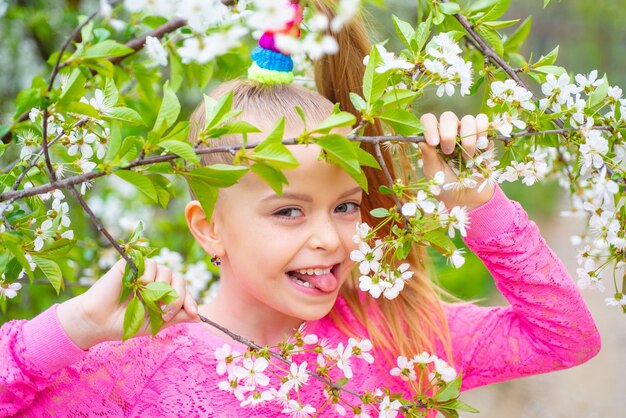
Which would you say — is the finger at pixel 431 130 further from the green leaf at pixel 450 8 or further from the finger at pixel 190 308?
the finger at pixel 190 308

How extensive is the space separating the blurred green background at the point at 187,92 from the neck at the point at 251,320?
561 millimetres

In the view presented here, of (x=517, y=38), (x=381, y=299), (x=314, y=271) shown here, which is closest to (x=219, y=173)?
(x=314, y=271)

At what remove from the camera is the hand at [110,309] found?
1.42 metres

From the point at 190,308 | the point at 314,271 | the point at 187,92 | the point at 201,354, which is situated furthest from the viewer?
the point at 187,92

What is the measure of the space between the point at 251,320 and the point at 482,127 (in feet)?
2.31

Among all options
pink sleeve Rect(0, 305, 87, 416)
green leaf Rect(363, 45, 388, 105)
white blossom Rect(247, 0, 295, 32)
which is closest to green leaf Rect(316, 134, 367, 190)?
green leaf Rect(363, 45, 388, 105)

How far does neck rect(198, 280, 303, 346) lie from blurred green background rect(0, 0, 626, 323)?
561 millimetres

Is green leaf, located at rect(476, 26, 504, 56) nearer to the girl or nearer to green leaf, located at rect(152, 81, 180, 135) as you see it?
the girl

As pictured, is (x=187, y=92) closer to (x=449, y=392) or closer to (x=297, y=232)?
(x=297, y=232)

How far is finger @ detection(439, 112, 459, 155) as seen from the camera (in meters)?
1.37

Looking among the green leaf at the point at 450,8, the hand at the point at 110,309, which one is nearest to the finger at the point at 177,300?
the hand at the point at 110,309

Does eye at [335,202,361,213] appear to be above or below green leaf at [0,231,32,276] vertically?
below

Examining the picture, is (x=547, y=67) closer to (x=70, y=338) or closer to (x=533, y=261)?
(x=533, y=261)

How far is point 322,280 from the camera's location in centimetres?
155
